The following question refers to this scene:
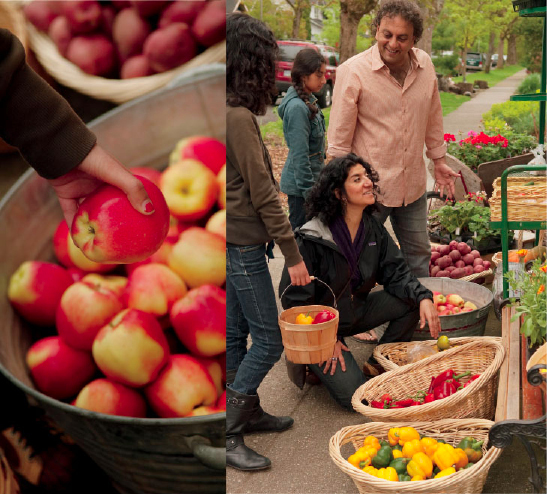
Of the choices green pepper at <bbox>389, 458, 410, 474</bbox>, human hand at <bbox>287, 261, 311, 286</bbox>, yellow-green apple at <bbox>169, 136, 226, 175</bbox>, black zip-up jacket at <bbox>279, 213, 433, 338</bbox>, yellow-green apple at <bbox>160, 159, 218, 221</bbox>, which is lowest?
green pepper at <bbox>389, 458, 410, 474</bbox>

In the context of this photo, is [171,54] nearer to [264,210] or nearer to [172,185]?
[172,185]

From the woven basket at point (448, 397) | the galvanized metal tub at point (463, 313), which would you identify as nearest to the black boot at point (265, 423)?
the woven basket at point (448, 397)

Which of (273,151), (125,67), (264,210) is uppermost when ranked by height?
(125,67)

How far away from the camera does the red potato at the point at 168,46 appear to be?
1.22m

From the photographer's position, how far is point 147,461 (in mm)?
1316

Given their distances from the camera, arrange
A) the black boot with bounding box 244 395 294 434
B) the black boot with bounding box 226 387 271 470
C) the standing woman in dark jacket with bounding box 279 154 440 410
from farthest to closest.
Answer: the standing woman in dark jacket with bounding box 279 154 440 410 < the black boot with bounding box 244 395 294 434 < the black boot with bounding box 226 387 271 470

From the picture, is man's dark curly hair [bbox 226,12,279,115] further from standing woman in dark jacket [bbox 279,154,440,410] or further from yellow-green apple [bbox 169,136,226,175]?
yellow-green apple [bbox 169,136,226,175]

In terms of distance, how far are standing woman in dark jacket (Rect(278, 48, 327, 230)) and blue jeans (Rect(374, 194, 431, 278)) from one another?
2.28ft

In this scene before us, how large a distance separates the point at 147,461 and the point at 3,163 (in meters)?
0.61

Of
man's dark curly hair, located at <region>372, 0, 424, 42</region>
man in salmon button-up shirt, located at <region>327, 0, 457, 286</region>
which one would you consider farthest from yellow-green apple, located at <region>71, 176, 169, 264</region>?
man's dark curly hair, located at <region>372, 0, 424, 42</region>

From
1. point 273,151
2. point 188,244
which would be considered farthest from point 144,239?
point 273,151

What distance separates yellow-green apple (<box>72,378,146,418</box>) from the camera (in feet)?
4.12

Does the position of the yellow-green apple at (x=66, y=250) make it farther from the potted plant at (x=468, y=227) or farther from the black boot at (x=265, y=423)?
the potted plant at (x=468, y=227)

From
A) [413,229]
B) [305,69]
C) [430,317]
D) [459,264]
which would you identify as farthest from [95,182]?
[459,264]
